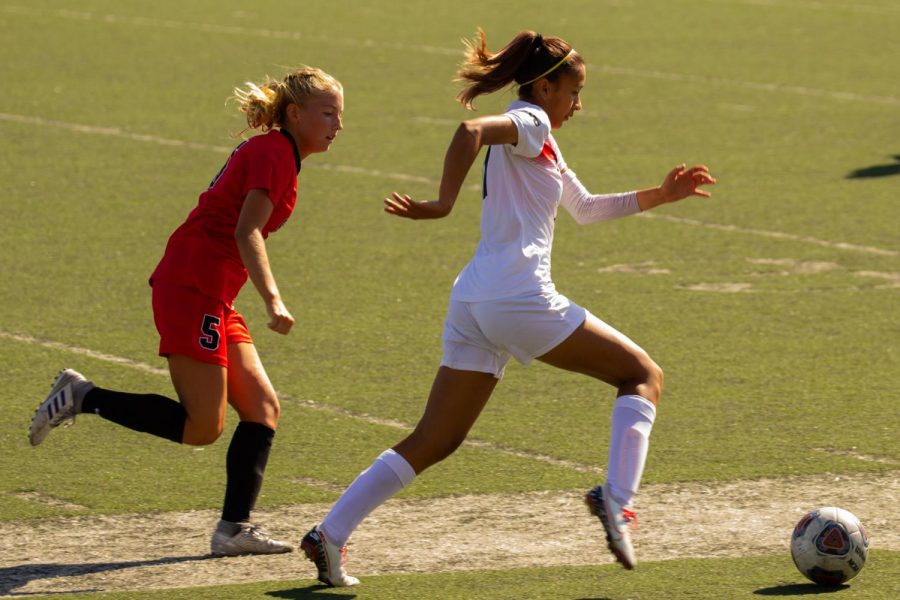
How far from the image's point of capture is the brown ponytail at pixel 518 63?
242 inches

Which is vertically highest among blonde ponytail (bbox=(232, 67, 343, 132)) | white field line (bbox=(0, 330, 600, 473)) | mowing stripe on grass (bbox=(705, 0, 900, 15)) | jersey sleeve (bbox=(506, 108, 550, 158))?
mowing stripe on grass (bbox=(705, 0, 900, 15))

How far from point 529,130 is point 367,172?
9.59 m

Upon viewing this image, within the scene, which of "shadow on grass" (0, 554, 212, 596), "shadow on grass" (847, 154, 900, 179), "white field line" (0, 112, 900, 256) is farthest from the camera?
"shadow on grass" (847, 154, 900, 179)

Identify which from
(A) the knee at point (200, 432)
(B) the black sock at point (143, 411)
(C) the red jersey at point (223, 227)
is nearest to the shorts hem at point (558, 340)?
(C) the red jersey at point (223, 227)

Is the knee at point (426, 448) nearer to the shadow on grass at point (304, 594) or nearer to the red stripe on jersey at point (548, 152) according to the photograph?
the shadow on grass at point (304, 594)

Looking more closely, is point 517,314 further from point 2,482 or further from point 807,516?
point 2,482

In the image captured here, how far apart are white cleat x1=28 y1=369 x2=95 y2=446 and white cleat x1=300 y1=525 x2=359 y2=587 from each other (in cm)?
131

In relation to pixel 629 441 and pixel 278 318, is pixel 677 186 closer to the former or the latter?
pixel 629 441

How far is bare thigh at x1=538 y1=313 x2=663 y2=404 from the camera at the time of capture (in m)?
6.07

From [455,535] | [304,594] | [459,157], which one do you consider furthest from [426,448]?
[459,157]

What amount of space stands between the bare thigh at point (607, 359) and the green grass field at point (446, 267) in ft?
2.16

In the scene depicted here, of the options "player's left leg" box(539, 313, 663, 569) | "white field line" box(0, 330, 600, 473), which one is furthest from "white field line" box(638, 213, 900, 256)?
"player's left leg" box(539, 313, 663, 569)

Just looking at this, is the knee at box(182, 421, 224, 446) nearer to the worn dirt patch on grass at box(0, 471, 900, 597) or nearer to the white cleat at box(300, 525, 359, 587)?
the worn dirt patch on grass at box(0, 471, 900, 597)

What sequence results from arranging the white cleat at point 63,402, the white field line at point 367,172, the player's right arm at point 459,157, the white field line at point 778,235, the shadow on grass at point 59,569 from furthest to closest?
1. the white field line at point 367,172
2. the white field line at point 778,235
3. the white cleat at point 63,402
4. the shadow on grass at point 59,569
5. the player's right arm at point 459,157
